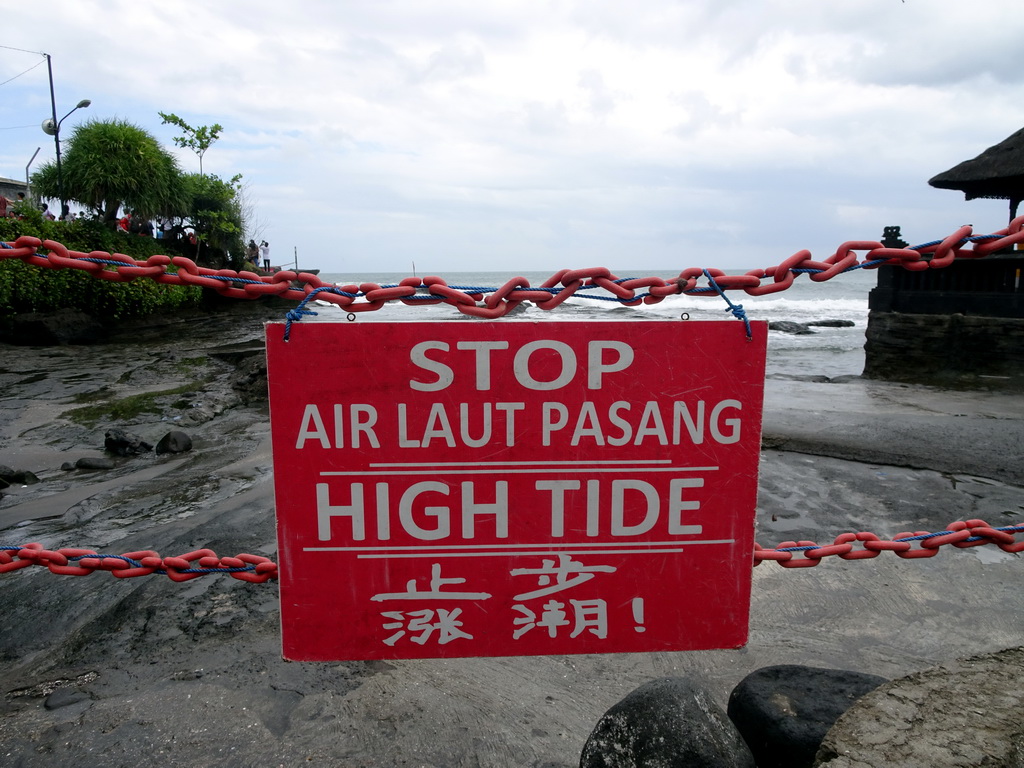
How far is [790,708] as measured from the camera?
2.08 metres

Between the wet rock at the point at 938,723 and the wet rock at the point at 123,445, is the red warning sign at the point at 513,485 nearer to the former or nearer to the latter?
the wet rock at the point at 938,723

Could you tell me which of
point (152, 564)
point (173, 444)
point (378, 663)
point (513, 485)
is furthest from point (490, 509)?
point (173, 444)

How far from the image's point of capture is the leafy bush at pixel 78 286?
16.0m

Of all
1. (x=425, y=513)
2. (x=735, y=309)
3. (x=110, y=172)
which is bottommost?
(x=425, y=513)

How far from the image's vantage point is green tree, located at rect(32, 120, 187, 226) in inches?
902

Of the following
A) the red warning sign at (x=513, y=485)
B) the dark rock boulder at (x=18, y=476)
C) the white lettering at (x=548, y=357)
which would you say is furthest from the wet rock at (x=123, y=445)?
the white lettering at (x=548, y=357)

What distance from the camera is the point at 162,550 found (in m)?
4.11

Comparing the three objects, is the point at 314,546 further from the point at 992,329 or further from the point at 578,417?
the point at 992,329

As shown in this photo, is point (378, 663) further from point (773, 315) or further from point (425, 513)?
point (773, 315)

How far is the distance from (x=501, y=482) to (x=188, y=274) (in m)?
0.87

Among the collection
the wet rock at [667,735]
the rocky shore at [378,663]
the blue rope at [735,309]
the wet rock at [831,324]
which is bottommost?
the wet rock at [831,324]

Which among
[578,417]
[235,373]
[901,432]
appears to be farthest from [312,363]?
[235,373]

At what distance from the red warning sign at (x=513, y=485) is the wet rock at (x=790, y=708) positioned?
0.50m

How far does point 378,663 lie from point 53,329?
16.9 metres
